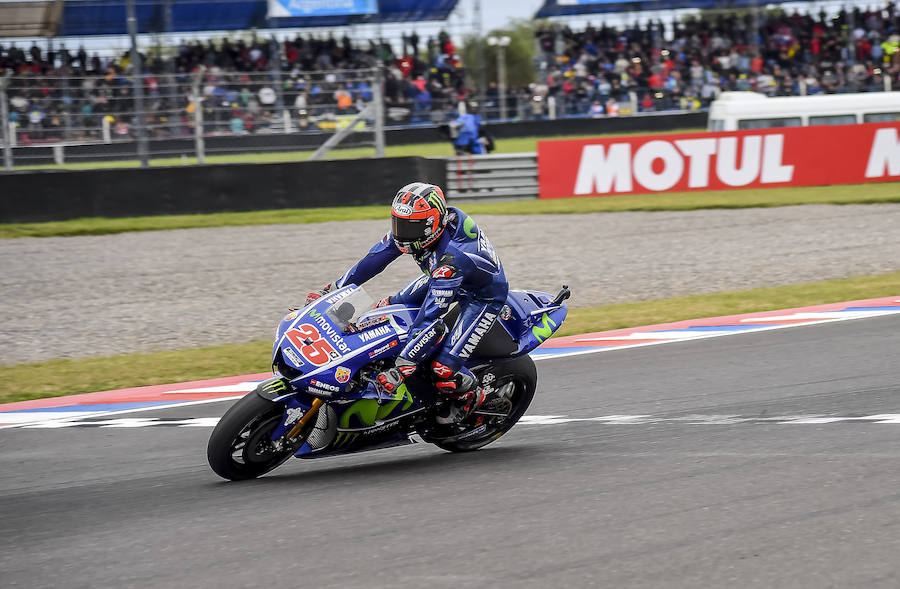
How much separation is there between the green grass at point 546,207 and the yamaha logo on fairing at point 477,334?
12.4m

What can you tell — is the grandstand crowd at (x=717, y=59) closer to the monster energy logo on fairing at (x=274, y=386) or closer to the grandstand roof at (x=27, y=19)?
the grandstand roof at (x=27, y=19)

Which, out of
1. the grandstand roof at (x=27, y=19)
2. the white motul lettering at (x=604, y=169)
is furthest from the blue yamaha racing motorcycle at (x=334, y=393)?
the grandstand roof at (x=27, y=19)

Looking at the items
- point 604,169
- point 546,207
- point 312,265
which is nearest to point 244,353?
point 312,265

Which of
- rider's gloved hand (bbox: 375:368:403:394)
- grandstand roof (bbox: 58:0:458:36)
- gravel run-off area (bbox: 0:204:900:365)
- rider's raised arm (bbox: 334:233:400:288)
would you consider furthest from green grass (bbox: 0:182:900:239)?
grandstand roof (bbox: 58:0:458:36)

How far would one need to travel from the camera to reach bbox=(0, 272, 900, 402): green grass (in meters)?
8.45

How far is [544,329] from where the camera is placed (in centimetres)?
627

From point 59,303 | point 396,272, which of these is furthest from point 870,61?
point 59,303

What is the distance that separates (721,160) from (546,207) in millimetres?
3980

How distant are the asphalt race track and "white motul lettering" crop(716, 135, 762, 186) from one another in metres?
14.0

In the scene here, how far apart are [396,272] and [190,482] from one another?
26.8ft

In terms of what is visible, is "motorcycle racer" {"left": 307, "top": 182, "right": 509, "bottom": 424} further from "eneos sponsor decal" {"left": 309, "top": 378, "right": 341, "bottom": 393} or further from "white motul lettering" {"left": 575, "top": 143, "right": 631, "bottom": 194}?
"white motul lettering" {"left": 575, "top": 143, "right": 631, "bottom": 194}

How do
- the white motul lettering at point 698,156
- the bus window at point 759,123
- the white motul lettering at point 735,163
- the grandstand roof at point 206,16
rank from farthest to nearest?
the grandstand roof at point 206,16 → the bus window at point 759,123 → the white motul lettering at point 735,163 → the white motul lettering at point 698,156

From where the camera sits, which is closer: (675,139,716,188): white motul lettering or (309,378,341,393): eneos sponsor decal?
(309,378,341,393): eneos sponsor decal

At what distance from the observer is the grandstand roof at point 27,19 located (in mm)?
27969
